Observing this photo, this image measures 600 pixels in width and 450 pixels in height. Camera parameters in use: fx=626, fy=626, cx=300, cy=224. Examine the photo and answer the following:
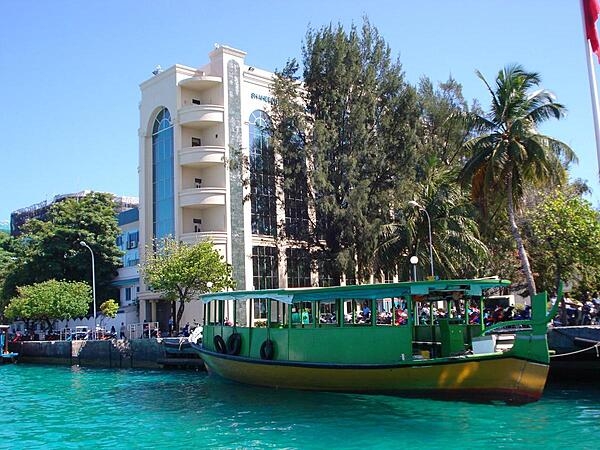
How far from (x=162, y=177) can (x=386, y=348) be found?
28860 mm

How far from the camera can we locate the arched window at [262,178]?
36.2 meters

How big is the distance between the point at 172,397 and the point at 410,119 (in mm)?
22271

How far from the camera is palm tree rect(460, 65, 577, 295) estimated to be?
24844mm

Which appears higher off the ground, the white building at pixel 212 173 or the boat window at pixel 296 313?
the white building at pixel 212 173

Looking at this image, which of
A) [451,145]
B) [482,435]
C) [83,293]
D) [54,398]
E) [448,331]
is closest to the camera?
[482,435]

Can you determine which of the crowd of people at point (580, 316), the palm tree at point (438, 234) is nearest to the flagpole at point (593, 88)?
the crowd of people at point (580, 316)

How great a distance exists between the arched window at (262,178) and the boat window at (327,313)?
16.5 m

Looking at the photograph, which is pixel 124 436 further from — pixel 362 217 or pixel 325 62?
pixel 325 62

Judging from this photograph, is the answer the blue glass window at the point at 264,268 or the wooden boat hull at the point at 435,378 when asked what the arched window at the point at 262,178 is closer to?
the blue glass window at the point at 264,268

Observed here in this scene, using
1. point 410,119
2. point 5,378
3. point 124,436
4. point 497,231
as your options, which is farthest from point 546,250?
point 5,378

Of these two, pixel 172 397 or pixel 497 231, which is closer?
pixel 172 397

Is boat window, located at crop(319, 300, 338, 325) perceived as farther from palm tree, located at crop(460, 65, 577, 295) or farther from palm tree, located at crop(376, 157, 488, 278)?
palm tree, located at crop(376, 157, 488, 278)

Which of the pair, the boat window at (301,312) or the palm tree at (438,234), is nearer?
the boat window at (301,312)

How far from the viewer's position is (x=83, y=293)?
44.3 metres
